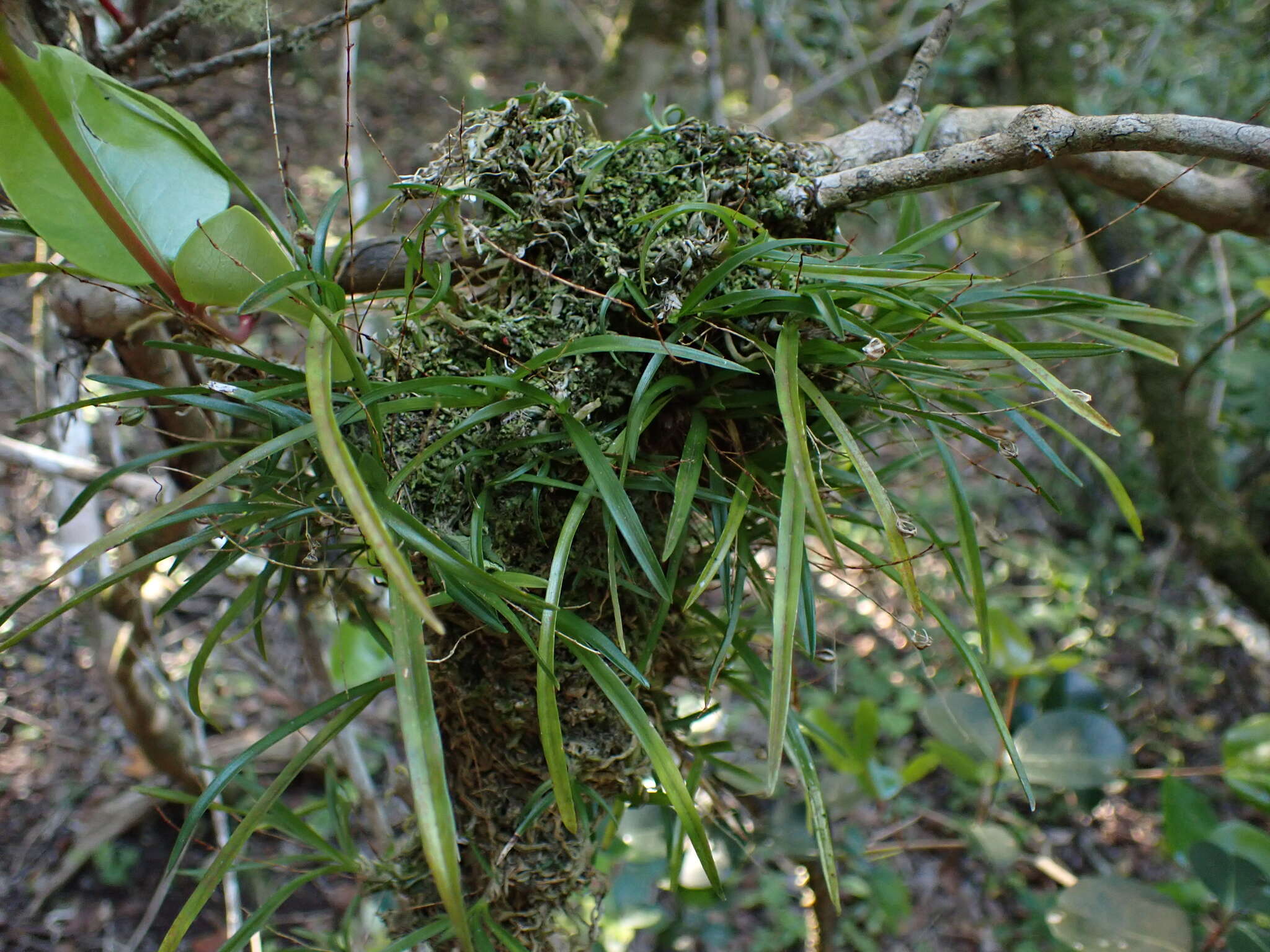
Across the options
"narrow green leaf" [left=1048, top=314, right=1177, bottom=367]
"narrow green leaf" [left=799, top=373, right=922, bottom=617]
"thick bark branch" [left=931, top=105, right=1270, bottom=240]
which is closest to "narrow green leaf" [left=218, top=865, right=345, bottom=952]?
"narrow green leaf" [left=799, top=373, right=922, bottom=617]

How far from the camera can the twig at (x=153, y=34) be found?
0.67 metres

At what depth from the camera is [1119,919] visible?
97 cm

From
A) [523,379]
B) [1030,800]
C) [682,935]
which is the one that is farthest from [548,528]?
[682,935]

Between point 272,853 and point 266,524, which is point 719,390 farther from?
point 272,853

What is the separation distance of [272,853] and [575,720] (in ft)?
4.69

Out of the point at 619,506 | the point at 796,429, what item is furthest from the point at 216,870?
the point at 796,429

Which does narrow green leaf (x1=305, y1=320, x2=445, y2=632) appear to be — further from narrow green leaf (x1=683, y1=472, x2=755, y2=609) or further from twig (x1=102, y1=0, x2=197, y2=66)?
twig (x1=102, y1=0, x2=197, y2=66)

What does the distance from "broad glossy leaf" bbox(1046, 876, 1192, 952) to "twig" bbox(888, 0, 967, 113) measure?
40.9 inches

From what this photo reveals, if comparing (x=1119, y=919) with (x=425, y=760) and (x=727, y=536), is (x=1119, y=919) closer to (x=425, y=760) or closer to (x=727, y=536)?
(x=727, y=536)

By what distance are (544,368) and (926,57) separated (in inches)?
19.0

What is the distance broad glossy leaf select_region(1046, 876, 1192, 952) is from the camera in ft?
3.07

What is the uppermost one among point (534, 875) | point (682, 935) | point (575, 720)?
point (575, 720)

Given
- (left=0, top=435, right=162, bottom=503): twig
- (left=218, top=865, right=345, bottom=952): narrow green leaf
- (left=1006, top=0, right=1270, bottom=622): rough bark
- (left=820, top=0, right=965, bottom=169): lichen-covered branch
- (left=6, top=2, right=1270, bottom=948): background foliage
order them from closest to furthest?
1. (left=218, top=865, right=345, bottom=952): narrow green leaf
2. (left=820, top=0, right=965, bottom=169): lichen-covered branch
3. (left=0, top=435, right=162, bottom=503): twig
4. (left=6, top=2, right=1270, bottom=948): background foliage
5. (left=1006, top=0, right=1270, bottom=622): rough bark

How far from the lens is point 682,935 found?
150 cm
